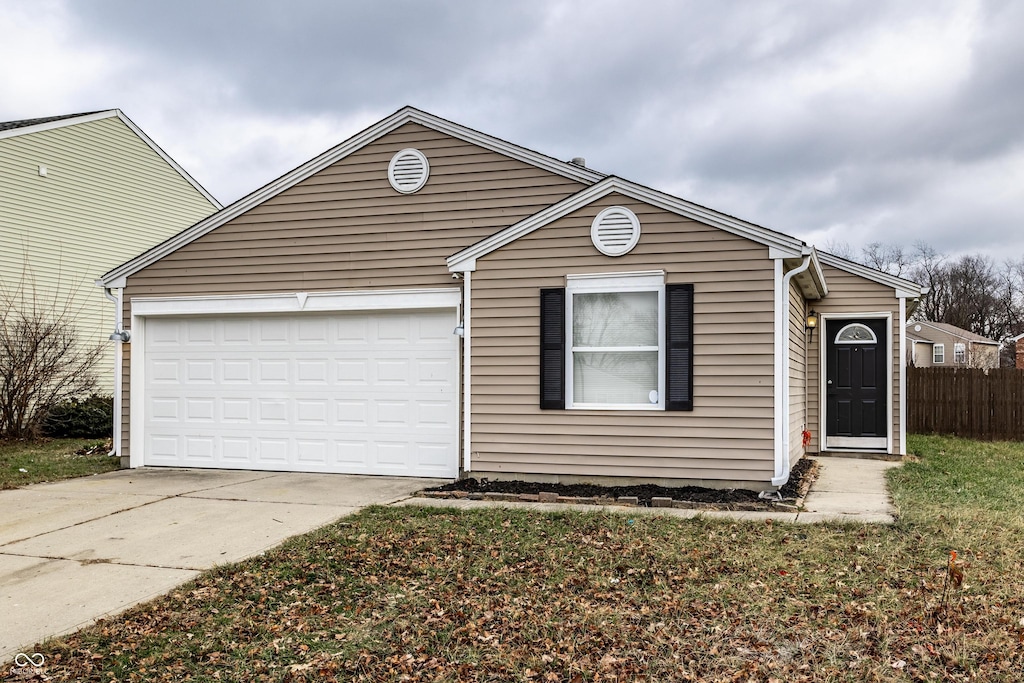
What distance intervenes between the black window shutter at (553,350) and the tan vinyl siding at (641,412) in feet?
0.39

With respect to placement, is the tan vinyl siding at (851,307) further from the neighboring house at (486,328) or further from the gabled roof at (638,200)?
the gabled roof at (638,200)

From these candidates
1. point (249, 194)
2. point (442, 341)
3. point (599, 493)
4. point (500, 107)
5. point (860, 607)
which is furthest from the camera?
point (500, 107)

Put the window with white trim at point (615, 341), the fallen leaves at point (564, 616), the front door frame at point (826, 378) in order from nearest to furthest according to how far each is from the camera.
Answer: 1. the fallen leaves at point (564, 616)
2. the window with white trim at point (615, 341)
3. the front door frame at point (826, 378)

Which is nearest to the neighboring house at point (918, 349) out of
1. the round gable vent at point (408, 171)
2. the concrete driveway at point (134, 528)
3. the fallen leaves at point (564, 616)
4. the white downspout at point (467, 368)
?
the round gable vent at point (408, 171)

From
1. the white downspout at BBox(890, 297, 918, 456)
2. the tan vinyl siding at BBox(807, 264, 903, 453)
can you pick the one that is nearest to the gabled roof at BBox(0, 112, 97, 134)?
the tan vinyl siding at BBox(807, 264, 903, 453)

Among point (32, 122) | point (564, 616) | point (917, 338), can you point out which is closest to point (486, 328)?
point (564, 616)

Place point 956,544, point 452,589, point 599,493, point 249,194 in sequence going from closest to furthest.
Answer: point 452,589, point 956,544, point 599,493, point 249,194

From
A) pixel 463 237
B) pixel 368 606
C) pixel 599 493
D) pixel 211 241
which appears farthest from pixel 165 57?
pixel 368 606

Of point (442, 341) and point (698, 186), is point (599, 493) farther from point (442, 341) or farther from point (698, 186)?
point (698, 186)

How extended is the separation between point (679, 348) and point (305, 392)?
4.72m

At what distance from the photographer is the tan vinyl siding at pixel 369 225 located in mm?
9508

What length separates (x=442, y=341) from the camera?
9.44 meters

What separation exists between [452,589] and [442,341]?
4811 millimetres

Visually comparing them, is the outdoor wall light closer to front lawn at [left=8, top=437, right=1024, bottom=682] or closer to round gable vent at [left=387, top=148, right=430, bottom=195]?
front lawn at [left=8, top=437, right=1024, bottom=682]
